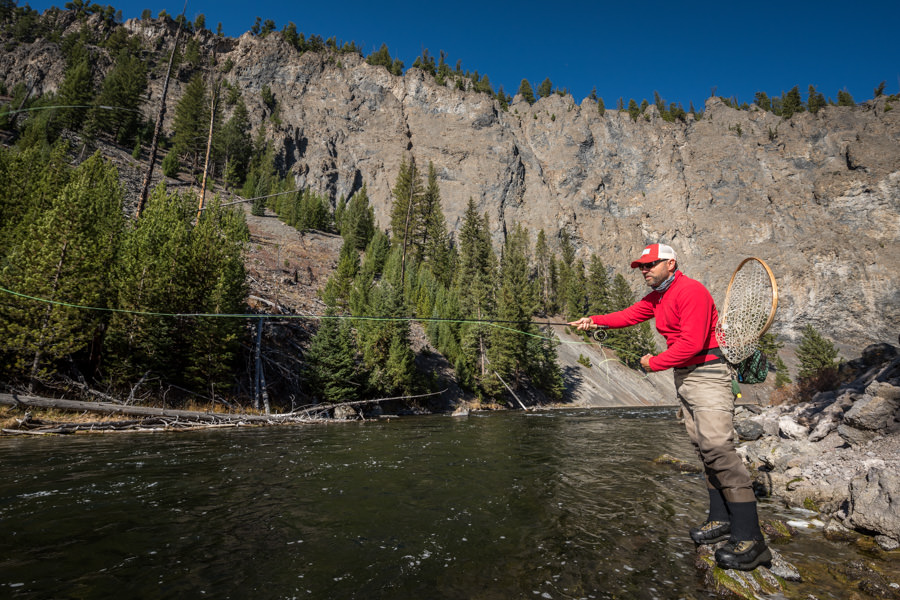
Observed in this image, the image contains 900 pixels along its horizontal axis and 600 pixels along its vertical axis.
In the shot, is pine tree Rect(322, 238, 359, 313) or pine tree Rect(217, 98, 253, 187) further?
pine tree Rect(217, 98, 253, 187)

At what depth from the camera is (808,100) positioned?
119 meters

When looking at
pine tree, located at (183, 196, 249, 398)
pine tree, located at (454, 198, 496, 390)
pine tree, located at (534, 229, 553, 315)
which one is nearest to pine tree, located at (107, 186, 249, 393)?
pine tree, located at (183, 196, 249, 398)

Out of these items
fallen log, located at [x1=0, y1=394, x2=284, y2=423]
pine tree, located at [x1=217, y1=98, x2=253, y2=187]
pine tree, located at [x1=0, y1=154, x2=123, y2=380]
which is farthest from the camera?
pine tree, located at [x1=217, y1=98, x2=253, y2=187]

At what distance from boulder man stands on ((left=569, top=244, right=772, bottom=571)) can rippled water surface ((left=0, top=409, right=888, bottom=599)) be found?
573mm

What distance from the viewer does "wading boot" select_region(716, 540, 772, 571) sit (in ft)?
13.4

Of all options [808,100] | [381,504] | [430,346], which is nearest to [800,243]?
[808,100]

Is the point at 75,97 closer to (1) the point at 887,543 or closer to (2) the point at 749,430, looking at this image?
(2) the point at 749,430

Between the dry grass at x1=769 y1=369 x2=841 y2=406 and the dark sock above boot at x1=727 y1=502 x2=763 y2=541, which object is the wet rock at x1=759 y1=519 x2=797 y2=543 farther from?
the dry grass at x1=769 y1=369 x2=841 y2=406

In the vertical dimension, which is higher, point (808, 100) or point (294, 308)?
point (808, 100)

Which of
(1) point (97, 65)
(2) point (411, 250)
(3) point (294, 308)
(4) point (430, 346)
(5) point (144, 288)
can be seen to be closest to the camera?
(5) point (144, 288)

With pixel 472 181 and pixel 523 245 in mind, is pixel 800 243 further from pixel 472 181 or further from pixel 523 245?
pixel 472 181

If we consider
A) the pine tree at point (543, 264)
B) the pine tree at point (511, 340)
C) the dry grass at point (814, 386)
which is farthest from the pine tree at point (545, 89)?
the dry grass at point (814, 386)

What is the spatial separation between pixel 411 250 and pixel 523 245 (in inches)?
1367

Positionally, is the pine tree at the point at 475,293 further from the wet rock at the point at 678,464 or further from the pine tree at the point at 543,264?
the wet rock at the point at 678,464
